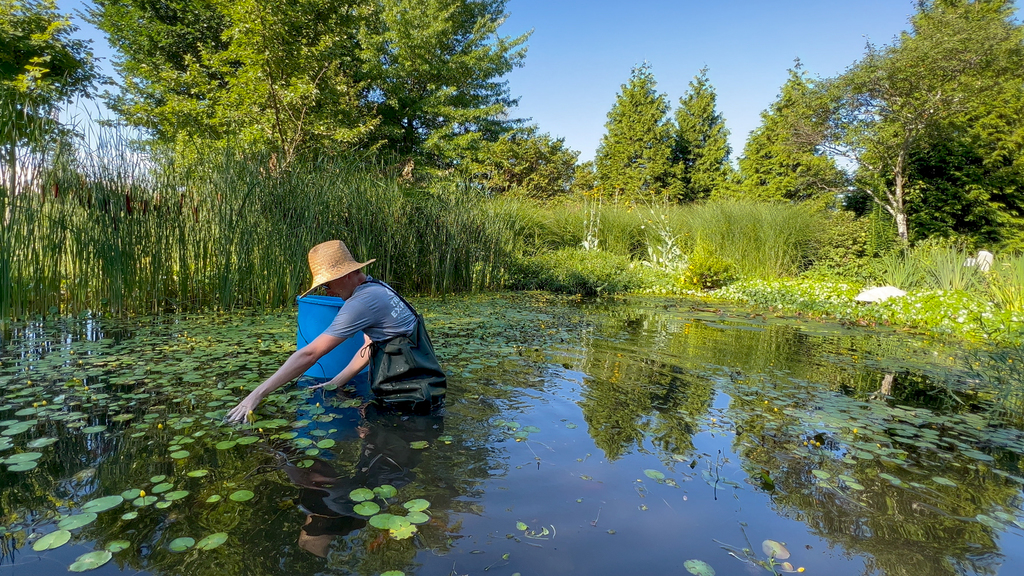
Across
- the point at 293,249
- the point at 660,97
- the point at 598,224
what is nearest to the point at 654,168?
the point at 660,97

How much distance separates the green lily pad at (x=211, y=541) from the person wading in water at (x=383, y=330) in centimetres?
107

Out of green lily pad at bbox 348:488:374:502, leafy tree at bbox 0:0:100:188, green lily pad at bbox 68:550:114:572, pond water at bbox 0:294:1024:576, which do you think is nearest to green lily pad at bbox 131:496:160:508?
pond water at bbox 0:294:1024:576

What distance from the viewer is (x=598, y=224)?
526 inches

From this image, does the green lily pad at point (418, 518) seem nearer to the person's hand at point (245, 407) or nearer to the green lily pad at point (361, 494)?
the green lily pad at point (361, 494)

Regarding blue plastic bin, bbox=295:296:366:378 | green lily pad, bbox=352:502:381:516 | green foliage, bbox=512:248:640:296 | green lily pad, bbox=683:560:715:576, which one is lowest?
green lily pad, bbox=683:560:715:576

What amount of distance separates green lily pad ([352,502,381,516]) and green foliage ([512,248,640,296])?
354 inches

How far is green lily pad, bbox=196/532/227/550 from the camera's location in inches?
66.1

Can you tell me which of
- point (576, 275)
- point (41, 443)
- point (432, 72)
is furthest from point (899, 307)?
point (432, 72)

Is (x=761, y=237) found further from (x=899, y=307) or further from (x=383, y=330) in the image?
(x=383, y=330)

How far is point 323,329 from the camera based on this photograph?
3184 millimetres

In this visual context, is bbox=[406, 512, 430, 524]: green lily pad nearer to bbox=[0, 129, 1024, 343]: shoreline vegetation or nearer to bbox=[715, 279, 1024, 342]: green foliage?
bbox=[0, 129, 1024, 343]: shoreline vegetation

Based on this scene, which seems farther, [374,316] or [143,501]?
[374,316]

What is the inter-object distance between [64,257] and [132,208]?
0.85 metres

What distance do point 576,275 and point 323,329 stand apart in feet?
26.5
